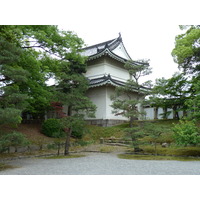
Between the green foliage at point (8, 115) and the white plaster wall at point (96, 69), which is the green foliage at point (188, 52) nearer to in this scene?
the white plaster wall at point (96, 69)

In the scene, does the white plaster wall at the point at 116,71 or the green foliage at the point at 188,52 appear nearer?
the green foliage at the point at 188,52

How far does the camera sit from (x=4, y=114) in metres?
5.63

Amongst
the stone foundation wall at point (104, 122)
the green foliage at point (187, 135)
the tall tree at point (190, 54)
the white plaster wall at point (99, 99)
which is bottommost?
the green foliage at point (187, 135)

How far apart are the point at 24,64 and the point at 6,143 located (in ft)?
13.5

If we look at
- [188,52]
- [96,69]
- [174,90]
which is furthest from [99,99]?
[188,52]

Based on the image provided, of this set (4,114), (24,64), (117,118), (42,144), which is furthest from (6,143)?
(117,118)

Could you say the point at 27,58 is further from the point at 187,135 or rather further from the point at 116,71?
the point at 116,71

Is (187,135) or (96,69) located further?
(96,69)

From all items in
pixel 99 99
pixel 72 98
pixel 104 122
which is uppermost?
pixel 99 99

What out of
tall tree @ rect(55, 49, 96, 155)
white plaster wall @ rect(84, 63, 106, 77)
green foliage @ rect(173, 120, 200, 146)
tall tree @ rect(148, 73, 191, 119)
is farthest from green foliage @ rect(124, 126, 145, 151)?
white plaster wall @ rect(84, 63, 106, 77)

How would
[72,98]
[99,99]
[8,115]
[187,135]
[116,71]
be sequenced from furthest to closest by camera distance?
[116,71] → [99,99] → [72,98] → [187,135] → [8,115]

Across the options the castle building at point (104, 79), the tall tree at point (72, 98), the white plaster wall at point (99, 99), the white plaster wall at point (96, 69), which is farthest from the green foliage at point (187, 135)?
the white plaster wall at point (96, 69)

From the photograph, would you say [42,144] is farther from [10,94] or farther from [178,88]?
[178,88]

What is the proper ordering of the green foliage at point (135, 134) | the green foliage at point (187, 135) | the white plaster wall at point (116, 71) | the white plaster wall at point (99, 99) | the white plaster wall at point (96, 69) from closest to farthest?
the green foliage at point (187, 135) < the green foliage at point (135, 134) < the white plaster wall at point (99, 99) < the white plaster wall at point (96, 69) < the white plaster wall at point (116, 71)
